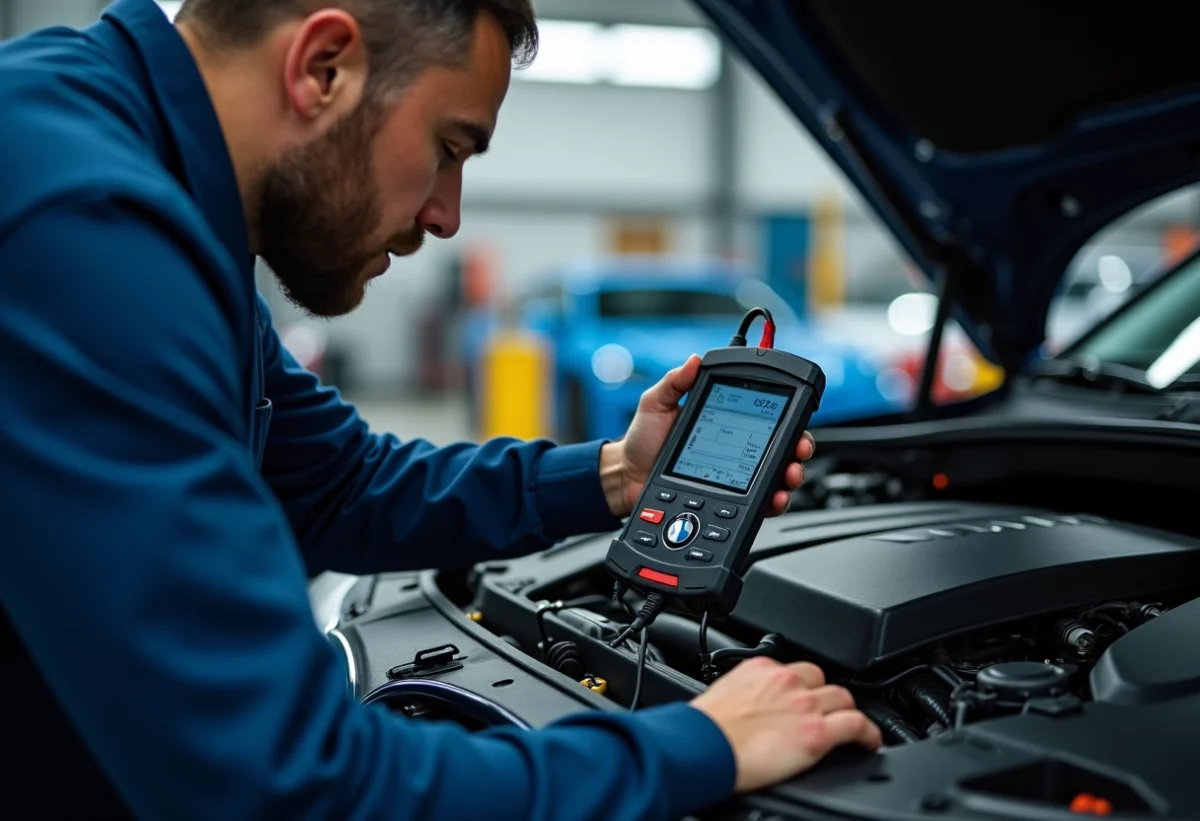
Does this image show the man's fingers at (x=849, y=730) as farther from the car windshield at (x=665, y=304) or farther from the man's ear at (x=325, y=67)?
the car windshield at (x=665, y=304)

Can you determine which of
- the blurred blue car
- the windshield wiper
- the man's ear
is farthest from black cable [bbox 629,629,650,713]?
the blurred blue car

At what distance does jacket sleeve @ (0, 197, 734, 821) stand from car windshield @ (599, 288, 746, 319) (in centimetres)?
552

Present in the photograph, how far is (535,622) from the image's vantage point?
4.54 ft

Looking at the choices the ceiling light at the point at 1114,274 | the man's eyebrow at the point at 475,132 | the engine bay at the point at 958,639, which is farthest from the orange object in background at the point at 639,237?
the man's eyebrow at the point at 475,132

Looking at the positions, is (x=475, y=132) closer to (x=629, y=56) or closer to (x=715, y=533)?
(x=715, y=533)

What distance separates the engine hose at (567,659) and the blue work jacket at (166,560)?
36cm

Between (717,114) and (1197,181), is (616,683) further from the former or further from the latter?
(717,114)

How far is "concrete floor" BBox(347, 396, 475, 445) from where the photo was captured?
880 cm

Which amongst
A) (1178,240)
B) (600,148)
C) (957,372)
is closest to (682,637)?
(957,372)

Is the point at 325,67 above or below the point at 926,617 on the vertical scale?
above

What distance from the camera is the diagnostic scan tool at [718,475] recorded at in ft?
3.70

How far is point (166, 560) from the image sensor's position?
72 cm

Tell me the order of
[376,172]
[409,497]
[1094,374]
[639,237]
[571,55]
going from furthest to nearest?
[639,237] < [571,55] < [1094,374] < [409,497] < [376,172]

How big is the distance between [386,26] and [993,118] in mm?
1412
